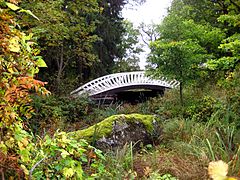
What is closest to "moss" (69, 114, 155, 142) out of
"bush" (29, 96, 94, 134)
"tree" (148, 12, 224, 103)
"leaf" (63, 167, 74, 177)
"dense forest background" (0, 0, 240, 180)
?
"dense forest background" (0, 0, 240, 180)

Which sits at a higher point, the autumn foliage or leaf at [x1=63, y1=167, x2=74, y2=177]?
the autumn foliage

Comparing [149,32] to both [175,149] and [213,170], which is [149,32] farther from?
[213,170]

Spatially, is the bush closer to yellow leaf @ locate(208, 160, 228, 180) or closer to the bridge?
the bridge

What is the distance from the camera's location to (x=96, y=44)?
15.0m

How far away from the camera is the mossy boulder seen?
4.38 meters

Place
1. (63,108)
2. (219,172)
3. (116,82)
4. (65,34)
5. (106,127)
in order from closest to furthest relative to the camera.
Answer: (219,172) → (106,127) → (63,108) → (65,34) → (116,82)

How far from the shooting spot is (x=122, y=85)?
1354 centimetres

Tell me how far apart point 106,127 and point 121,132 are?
0.27 meters

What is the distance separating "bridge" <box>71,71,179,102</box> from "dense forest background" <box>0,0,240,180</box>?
44.5 inches

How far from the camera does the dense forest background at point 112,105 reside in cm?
171

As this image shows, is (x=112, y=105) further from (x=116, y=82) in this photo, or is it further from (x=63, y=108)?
(x=116, y=82)

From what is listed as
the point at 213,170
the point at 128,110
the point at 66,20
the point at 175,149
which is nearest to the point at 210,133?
the point at 175,149

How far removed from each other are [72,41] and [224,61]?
7525 mm

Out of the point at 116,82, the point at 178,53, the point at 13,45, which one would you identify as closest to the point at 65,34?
the point at 116,82
